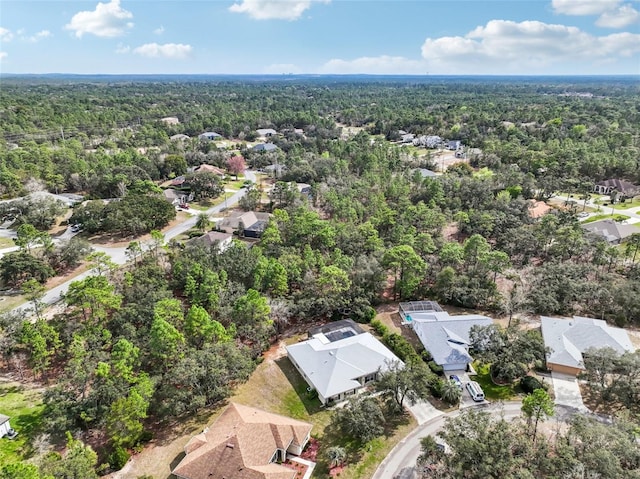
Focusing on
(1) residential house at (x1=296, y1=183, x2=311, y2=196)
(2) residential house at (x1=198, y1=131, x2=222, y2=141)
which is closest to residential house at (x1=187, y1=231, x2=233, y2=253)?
(1) residential house at (x1=296, y1=183, x2=311, y2=196)

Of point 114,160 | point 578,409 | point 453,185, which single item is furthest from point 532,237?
point 114,160

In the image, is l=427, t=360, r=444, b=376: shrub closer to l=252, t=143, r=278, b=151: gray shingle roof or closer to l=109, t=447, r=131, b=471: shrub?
l=109, t=447, r=131, b=471: shrub

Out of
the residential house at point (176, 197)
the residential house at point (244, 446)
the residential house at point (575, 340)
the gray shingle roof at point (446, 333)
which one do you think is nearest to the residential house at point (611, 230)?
the residential house at point (575, 340)

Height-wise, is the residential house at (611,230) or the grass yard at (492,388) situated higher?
the residential house at (611,230)

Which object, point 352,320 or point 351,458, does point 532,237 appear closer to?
point 352,320

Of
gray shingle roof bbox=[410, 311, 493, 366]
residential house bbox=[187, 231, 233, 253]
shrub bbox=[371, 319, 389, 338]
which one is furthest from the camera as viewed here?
residential house bbox=[187, 231, 233, 253]

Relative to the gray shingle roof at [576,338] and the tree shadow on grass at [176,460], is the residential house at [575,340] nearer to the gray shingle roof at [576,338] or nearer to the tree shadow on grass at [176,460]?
the gray shingle roof at [576,338]
